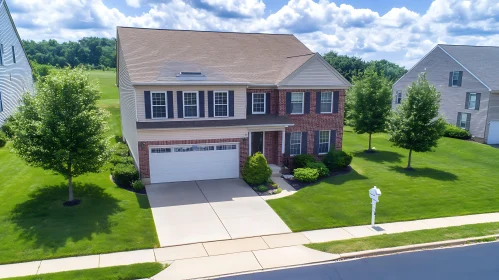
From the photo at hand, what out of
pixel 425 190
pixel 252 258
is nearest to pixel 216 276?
pixel 252 258

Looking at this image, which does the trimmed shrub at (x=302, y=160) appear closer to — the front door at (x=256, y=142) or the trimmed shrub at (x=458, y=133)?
the front door at (x=256, y=142)

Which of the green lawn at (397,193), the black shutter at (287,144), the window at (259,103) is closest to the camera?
the green lawn at (397,193)

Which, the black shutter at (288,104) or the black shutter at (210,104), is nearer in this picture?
the black shutter at (210,104)

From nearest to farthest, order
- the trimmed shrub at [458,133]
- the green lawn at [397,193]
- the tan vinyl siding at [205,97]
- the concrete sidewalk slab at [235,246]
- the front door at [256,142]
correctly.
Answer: the concrete sidewalk slab at [235,246]
the green lawn at [397,193]
the tan vinyl siding at [205,97]
the front door at [256,142]
the trimmed shrub at [458,133]

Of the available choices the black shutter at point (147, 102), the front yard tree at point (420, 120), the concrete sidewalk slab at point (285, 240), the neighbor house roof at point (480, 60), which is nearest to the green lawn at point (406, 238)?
the concrete sidewalk slab at point (285, 240)

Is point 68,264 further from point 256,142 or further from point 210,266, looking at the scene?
point 256,142

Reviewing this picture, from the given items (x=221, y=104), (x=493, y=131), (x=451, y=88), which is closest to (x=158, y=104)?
(x=221, y=104)

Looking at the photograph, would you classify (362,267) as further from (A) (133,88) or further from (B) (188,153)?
(A) (133,88)

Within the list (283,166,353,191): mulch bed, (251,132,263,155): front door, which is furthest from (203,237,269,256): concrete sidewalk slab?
(251,132,263,155): front door

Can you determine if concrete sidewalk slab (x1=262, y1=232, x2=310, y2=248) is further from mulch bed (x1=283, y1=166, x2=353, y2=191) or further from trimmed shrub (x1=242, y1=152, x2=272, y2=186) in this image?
trimmed shrub (x1=242, y1=152, x2=272, y2=186)
